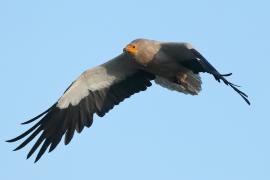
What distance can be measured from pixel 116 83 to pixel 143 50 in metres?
1.07

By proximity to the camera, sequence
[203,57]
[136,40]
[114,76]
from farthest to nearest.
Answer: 1. [114,76]
2. [136,40]
3. [203,57]

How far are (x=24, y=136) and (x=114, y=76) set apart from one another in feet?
5.98

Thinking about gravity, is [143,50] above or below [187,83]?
above

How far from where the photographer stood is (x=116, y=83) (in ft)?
36.4

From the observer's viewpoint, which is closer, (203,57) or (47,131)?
(203,57)

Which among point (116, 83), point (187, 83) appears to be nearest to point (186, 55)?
point (187, 83)

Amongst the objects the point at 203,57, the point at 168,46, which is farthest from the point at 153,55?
the point at 203,57

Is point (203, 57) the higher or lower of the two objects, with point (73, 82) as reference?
lower

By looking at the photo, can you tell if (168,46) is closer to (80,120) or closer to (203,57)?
(203,57)

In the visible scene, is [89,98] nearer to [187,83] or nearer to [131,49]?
[131,49]

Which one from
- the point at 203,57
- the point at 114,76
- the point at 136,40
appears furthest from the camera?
the point at 114,76

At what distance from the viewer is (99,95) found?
10977 mm

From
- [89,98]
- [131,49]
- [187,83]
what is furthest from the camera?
[89,98]

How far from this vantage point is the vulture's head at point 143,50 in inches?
403
